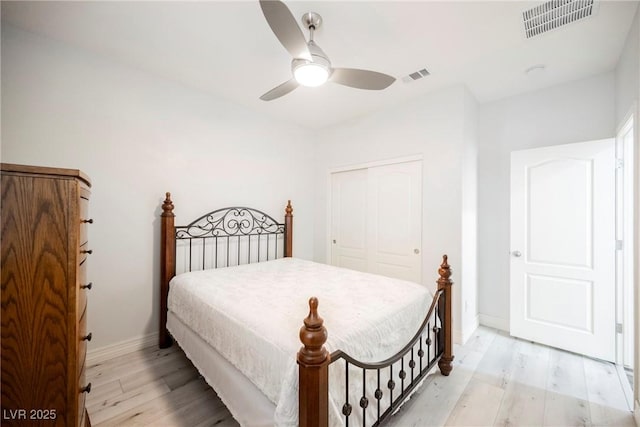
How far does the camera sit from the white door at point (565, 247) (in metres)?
2.45

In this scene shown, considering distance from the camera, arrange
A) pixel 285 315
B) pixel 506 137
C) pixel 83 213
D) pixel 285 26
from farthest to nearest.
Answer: pixel 506 137 < pixel 285 315 < pixel 285 26 < pixel 83 213

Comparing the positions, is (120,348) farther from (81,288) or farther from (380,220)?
(380,220)

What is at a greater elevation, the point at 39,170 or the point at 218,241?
the point at 39,170

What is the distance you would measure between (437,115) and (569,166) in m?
1.38

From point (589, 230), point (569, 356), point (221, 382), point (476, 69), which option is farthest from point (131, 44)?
point (569, 356)

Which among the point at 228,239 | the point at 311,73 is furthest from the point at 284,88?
the point at 228,239

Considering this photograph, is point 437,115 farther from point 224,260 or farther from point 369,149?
point 224,260

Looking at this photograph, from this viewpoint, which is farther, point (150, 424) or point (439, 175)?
point (439, 175)

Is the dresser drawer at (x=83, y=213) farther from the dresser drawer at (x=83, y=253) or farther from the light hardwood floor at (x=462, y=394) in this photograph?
the light hardwood floor at (x=462, y=394)

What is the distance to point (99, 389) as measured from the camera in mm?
1989

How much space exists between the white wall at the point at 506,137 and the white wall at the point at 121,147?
305cm

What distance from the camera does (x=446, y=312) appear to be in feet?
7.09

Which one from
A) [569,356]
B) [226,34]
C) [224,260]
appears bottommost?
[569,356]

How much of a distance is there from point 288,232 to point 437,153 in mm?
2158
